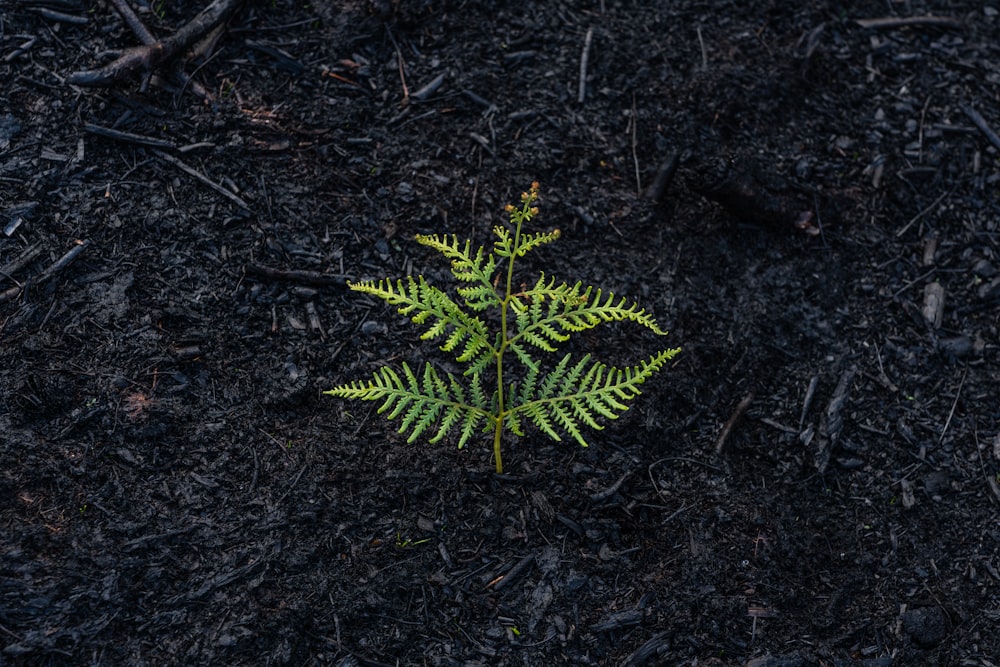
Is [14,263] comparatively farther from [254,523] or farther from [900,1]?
[900,1]

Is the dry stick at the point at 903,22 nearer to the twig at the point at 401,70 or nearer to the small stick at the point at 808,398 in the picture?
the small stick at the point at 808,398

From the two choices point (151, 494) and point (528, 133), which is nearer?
point (151, 494)

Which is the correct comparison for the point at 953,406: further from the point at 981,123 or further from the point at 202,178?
the point at 202,178

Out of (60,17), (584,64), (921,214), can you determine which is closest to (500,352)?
(584,64)

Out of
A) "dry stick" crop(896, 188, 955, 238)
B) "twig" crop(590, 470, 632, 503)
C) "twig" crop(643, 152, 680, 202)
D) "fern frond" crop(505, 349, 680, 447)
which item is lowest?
"twig" crop(590, 470, 632, 503)

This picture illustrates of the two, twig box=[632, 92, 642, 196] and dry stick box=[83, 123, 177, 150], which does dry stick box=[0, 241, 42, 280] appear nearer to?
dry stick box=[83, 123, 177, 150]

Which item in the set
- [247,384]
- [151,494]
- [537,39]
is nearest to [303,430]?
[247,384]

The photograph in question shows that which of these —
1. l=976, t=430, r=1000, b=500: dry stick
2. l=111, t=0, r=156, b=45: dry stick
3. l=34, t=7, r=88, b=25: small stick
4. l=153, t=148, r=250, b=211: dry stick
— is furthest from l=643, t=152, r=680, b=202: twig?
l=34, t=7, r=88, b=25: small stick

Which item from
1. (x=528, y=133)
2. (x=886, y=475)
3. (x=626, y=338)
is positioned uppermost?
(x=528, y=133)
